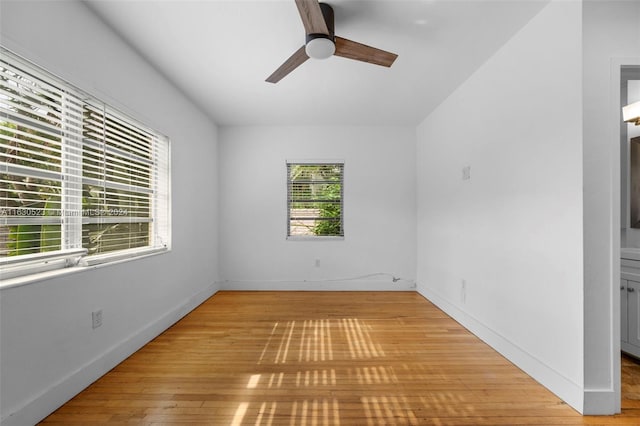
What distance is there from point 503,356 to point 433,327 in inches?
28.6

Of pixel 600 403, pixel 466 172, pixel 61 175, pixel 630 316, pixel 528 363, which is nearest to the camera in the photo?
pixel 600 403

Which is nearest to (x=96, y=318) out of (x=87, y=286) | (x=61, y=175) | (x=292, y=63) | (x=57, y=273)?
(x=87, y=286)

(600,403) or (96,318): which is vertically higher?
(96,318)

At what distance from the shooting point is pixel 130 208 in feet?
8.46

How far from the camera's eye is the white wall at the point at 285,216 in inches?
177

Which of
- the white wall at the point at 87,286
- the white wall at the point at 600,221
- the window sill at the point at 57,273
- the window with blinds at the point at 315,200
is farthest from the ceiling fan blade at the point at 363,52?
the window with blinds at the point at 315,200

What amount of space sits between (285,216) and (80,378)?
2.99 metres

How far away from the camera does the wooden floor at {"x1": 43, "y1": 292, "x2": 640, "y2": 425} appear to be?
167 cm

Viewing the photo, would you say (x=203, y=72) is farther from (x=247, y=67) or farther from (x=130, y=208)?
(x=130, y=208)

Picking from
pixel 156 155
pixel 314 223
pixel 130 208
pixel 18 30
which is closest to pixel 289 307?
pixel 314 223

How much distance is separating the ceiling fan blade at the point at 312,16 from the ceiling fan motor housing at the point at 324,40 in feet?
0.11

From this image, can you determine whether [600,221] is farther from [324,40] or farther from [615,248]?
[324,40]

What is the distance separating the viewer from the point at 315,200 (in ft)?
15.0

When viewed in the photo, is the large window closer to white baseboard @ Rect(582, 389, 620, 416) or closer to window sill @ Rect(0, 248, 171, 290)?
window sill @ Rect(0, 248, 171, 290)
